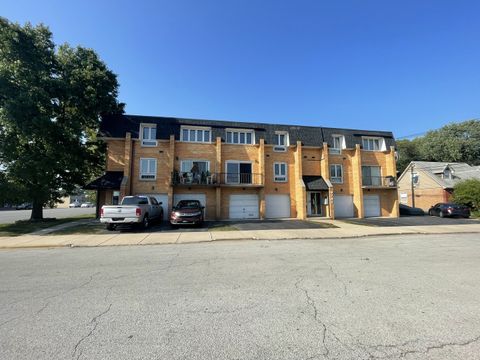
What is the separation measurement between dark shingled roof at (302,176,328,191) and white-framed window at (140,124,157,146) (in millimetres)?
14157

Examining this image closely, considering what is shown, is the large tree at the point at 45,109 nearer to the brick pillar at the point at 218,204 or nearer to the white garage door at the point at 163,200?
the white garage door at the point at 163,200

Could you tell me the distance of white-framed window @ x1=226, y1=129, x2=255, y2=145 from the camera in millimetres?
24078

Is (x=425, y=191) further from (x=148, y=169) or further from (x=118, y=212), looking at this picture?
(x=118, y=212)

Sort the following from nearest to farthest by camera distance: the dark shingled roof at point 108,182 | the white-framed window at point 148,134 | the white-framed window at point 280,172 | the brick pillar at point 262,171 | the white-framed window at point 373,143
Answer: the dark shingled roof at point 108,182, the white-framed window at point 148,134, the brick pillar at point 262,171, the white-framed window at point 280,172, the white-framed window at point 373,143

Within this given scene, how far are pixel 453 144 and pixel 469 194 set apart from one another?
21.9 metres

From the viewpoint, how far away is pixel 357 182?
25531mm

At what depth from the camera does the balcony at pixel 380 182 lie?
26.1 metres

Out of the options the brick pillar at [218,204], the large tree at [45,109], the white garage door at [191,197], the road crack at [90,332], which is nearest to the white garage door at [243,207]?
the brick pillar at [218,204]

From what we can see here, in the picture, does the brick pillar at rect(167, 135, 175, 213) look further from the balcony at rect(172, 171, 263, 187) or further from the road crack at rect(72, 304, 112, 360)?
the road crack at rect(72, 304, 112, 360)

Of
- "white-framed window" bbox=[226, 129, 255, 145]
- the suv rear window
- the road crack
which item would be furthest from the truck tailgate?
"white-framed window" bbox=[226, 129, 255, 145]

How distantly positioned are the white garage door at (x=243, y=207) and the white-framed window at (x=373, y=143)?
520 inches

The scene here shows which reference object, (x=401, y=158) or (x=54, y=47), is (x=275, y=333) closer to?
(x=54, y=47)

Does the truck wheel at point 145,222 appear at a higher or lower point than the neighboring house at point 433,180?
lower

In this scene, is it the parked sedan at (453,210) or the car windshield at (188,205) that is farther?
the parked sedan at (453,210)
